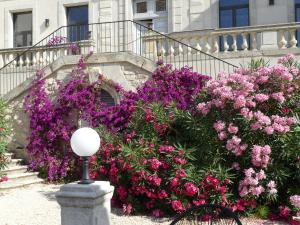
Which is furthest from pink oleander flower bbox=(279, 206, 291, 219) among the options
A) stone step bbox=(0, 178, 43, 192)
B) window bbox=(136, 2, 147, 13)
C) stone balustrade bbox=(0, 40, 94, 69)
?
window bbox=(136, 2, 147, 13)

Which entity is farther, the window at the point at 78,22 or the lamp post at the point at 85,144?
the window at the point at 78,22

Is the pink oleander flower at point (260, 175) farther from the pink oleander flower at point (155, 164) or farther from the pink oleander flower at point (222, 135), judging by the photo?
the pink oleander flower at point (155, 164)

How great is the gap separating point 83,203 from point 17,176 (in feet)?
20.3

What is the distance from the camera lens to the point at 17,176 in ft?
31.7

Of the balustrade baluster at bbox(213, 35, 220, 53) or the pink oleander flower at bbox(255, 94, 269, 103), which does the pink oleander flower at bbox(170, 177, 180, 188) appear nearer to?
the pink oleander flower at bbox(255, 94, 269, 103)

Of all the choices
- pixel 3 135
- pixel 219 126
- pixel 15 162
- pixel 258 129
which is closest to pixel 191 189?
pixel 219 126

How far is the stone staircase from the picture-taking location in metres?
9.10

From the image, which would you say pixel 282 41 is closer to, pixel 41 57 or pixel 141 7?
pixel 141 7

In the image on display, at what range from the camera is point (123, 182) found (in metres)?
7.22

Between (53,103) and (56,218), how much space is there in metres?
5.04

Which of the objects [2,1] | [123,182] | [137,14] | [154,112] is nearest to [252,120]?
[154,112]

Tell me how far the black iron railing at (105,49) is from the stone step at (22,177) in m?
3.33

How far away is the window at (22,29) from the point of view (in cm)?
1603

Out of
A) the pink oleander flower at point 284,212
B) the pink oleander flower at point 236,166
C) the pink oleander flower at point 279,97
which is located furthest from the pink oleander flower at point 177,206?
the pink oleander flower at point 279,97
